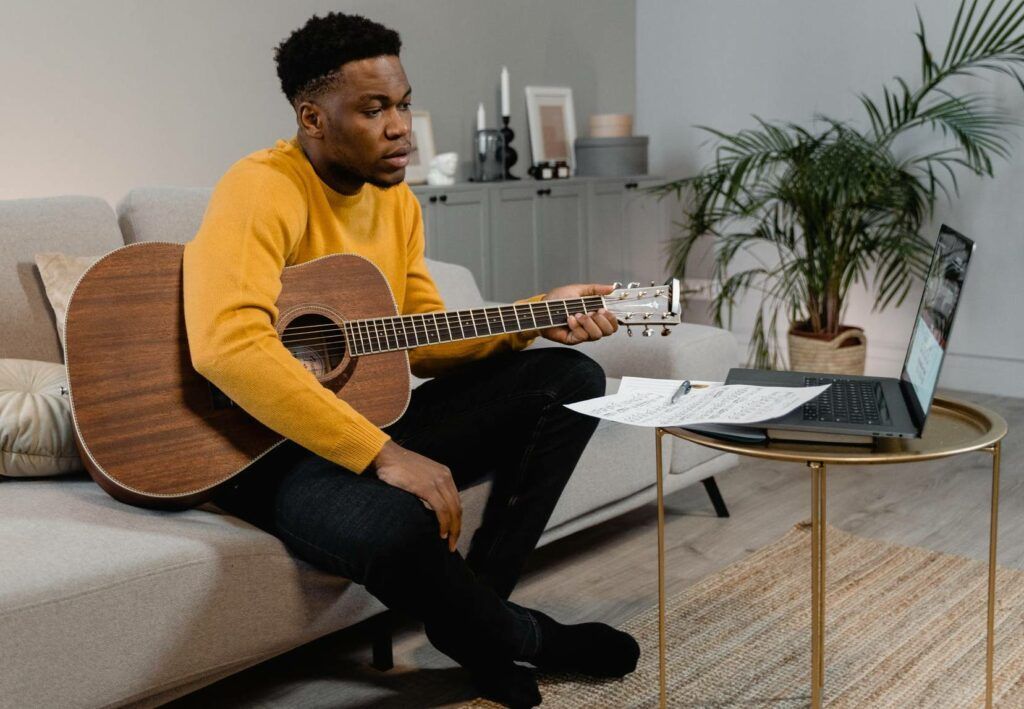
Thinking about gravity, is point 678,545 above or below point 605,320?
below

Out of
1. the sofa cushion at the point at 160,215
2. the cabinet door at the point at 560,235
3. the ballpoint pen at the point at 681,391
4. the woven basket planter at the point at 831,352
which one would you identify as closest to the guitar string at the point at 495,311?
the ballpoint pen at the point at 681,391

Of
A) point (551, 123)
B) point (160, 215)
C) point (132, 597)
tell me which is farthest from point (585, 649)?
point (551, 123)

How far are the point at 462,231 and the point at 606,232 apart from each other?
0.76 metres

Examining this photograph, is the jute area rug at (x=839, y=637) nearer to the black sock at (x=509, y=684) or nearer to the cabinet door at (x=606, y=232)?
the black sock at (x=509, y=684)

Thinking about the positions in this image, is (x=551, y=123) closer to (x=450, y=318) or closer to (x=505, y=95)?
(x=505, y=95)

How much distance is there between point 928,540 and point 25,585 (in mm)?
1810

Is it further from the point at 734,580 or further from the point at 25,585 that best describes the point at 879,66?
the point at 25,585

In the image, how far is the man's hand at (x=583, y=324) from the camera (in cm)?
169

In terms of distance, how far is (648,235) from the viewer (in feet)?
14.8

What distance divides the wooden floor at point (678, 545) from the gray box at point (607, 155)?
1542 mm

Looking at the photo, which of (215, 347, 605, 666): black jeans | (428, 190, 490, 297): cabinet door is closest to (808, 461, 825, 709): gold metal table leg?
(215, 347, 605, 666): black jeans

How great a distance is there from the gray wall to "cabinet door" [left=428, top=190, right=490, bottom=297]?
15.2 inches

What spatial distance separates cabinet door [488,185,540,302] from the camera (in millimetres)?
3697

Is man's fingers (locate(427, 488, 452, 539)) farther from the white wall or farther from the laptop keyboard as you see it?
the white wall
